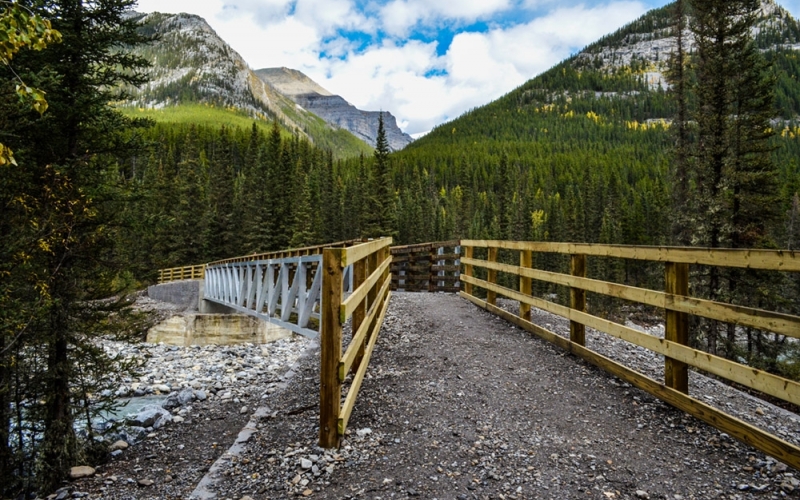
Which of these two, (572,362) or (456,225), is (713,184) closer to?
(572,362)

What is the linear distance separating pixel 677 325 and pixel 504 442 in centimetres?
213

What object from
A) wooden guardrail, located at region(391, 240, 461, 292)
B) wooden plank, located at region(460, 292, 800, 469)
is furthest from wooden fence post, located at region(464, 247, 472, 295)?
wooden plank, located at region(460, 292, 800, 469)

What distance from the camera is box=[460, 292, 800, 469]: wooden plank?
310cm

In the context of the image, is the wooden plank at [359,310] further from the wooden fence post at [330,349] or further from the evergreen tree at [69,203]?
the evergreen tree at [69,203]

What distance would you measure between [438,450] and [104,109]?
822 centimetres

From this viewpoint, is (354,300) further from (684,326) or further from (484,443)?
(684,326)

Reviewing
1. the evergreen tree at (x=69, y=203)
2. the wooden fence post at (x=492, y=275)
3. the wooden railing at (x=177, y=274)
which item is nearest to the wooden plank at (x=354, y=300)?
the wooden fence post at (x=492, y=275)

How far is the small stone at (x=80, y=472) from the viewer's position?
5980mm

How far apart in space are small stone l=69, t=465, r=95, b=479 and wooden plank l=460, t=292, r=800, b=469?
7020 millimetres

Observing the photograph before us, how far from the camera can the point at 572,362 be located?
5859 millimetres

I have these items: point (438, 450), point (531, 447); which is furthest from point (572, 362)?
point (438, 450)

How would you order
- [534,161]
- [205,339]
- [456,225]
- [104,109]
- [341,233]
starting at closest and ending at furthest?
[104,109]
[205,339]
[341,233]
[456,225]
[534,161]

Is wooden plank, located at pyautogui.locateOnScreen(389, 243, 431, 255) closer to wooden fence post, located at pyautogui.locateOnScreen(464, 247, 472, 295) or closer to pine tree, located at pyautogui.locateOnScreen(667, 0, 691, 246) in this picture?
wooden fence post, located at pyautogui.locateOnScreen(464, 247, 472, 295)

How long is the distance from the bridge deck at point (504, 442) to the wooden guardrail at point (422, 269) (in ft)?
31.0
